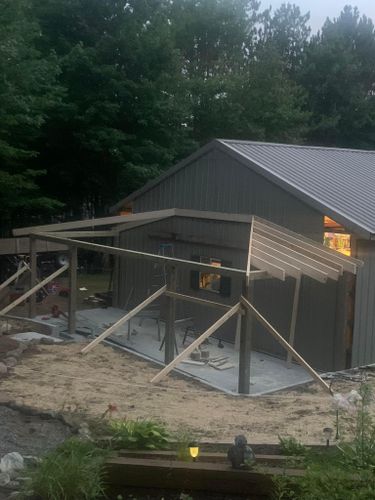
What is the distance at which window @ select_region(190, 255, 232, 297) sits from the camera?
50.0 feet

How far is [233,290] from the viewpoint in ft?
49.5

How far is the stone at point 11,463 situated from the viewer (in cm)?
507

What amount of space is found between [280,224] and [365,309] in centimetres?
271

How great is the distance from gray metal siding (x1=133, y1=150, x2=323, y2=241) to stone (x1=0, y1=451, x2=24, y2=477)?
29.8 ft

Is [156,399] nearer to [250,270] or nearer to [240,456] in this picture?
[250,270]

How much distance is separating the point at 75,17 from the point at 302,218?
1859cm

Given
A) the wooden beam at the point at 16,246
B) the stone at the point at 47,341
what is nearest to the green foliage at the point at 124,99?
the wooden beam at the point at 16,246

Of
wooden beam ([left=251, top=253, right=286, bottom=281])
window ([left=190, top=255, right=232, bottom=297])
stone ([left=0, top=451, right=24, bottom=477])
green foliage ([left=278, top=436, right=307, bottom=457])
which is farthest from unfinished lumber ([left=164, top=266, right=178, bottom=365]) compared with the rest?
stone ([left=0, top=451, right=24, bottom=477])

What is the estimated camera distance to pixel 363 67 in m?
41.8

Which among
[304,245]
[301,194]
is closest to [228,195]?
[301,194]

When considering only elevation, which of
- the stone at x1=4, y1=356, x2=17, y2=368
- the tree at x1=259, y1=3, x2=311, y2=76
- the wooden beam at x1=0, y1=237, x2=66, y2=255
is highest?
the tree at x1=259, y1=3, x2=311, y2=76

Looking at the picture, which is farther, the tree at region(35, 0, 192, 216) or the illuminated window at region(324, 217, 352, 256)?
the tree at region(35, 0, 192, 216)

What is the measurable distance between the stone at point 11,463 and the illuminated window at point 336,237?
8.91 meters

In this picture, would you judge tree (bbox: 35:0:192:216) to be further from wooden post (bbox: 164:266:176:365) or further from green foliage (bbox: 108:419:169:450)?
green foliage (bbox: 108:419:169:450)
